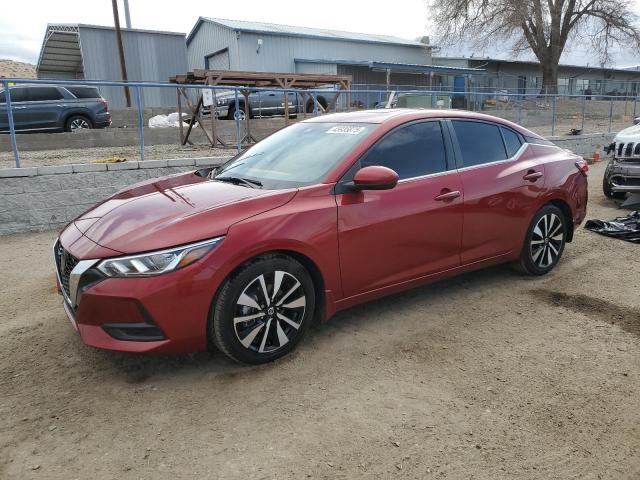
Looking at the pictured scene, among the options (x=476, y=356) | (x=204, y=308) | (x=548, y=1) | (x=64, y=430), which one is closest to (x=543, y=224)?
(x=476, y=356)

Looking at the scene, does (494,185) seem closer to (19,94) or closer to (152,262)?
(152,262)

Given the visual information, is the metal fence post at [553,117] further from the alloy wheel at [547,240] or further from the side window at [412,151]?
the side window at [412,151]

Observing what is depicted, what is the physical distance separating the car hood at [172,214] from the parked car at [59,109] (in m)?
10.8

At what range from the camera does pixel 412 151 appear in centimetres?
397

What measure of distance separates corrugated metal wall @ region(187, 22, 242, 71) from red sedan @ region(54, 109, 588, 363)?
2718 centimetres

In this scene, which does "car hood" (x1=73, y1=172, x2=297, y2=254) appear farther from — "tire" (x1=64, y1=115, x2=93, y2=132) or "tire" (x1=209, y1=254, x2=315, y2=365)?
"tire" (x1=64, y1=115, x2=93, y2=132)

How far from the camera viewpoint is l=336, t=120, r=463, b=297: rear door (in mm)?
3537

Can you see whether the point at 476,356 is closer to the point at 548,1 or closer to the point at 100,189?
the point at 100,189

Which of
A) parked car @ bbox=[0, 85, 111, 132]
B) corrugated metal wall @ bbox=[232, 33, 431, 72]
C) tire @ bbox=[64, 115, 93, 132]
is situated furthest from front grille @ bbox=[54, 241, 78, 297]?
corrugated metal wall @ bbox=[232, 33, 431, 72]

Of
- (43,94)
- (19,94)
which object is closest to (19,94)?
(19,94)

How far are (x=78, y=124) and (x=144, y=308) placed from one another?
13.2 metres

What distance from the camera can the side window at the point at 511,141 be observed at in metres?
4.67

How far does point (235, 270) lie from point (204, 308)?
283mm

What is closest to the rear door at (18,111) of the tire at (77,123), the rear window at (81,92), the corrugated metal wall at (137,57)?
the tire at (77,123)
